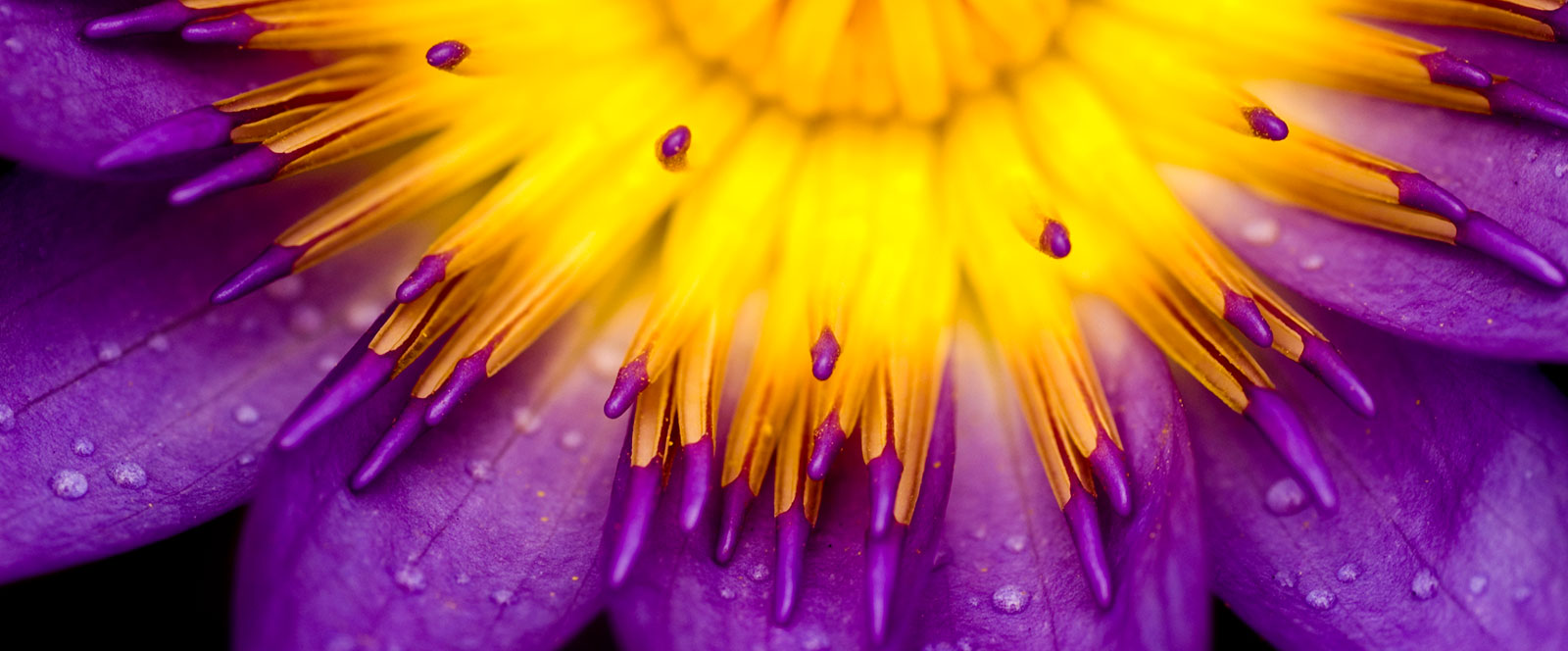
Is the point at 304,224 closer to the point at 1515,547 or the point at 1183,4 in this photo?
the point at 1183,4

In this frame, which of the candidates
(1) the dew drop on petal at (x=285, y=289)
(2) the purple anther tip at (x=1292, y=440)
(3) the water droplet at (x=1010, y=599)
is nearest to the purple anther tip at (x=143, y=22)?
(1) the dew drop on petal at (x=285, y=289)

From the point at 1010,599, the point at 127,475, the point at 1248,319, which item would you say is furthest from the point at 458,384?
the point at 1248,319

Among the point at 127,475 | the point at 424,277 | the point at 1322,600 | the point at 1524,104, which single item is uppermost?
the point at 1524,104

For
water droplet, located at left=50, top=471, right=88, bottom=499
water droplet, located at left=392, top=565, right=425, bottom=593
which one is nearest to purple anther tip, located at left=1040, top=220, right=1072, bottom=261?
water droplet, located at left=392, top=565, right=425, bottom=593

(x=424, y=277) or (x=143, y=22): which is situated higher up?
(x=143, y=22)

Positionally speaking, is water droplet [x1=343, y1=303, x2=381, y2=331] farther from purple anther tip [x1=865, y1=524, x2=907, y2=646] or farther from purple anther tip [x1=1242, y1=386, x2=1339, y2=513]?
purple anther tip [x1=1242, y1=386, x2=1339, y2=513]

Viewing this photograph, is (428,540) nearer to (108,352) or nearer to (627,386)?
(627,386)

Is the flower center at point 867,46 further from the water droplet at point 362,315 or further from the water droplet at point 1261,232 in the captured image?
the water droplet at point 362,315
